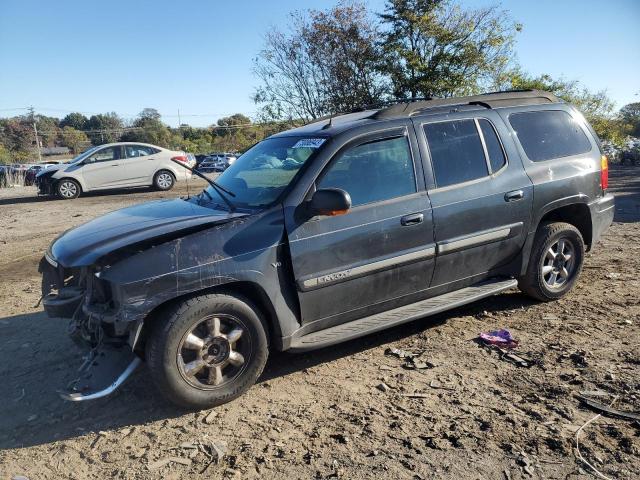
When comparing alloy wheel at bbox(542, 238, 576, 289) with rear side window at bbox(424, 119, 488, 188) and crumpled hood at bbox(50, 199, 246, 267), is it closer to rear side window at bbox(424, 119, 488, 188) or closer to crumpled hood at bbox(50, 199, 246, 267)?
rear side window at bbox(424, 119, 488, 188)

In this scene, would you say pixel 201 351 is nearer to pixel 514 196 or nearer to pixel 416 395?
pixel 416 395

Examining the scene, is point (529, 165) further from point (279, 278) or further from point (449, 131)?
point (279, 278)

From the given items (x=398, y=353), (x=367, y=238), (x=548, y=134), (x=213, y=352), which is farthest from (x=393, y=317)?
(x=548, y=134)

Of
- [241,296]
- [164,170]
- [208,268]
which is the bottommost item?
[241,296]

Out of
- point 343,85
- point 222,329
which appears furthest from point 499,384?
point 343,85

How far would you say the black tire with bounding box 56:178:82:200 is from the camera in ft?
52.3

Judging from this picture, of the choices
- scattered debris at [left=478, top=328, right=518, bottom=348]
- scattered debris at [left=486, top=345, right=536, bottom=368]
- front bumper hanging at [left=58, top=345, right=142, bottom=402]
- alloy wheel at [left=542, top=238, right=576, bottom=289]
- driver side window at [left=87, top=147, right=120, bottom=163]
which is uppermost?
driver side window at [left=87, top=147, right=120, bottom=163]

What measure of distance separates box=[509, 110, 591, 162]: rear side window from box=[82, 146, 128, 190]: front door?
556 inches

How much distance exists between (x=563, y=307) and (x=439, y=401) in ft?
7.59

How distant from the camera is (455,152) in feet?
14.3

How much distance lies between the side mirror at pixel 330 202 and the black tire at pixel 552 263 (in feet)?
7.59

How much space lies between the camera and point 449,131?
14.4 ft

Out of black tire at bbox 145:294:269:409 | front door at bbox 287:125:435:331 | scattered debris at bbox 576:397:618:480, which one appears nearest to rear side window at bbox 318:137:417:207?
front door at bbox 287:125:435:331

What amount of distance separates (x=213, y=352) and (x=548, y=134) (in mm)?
3795
